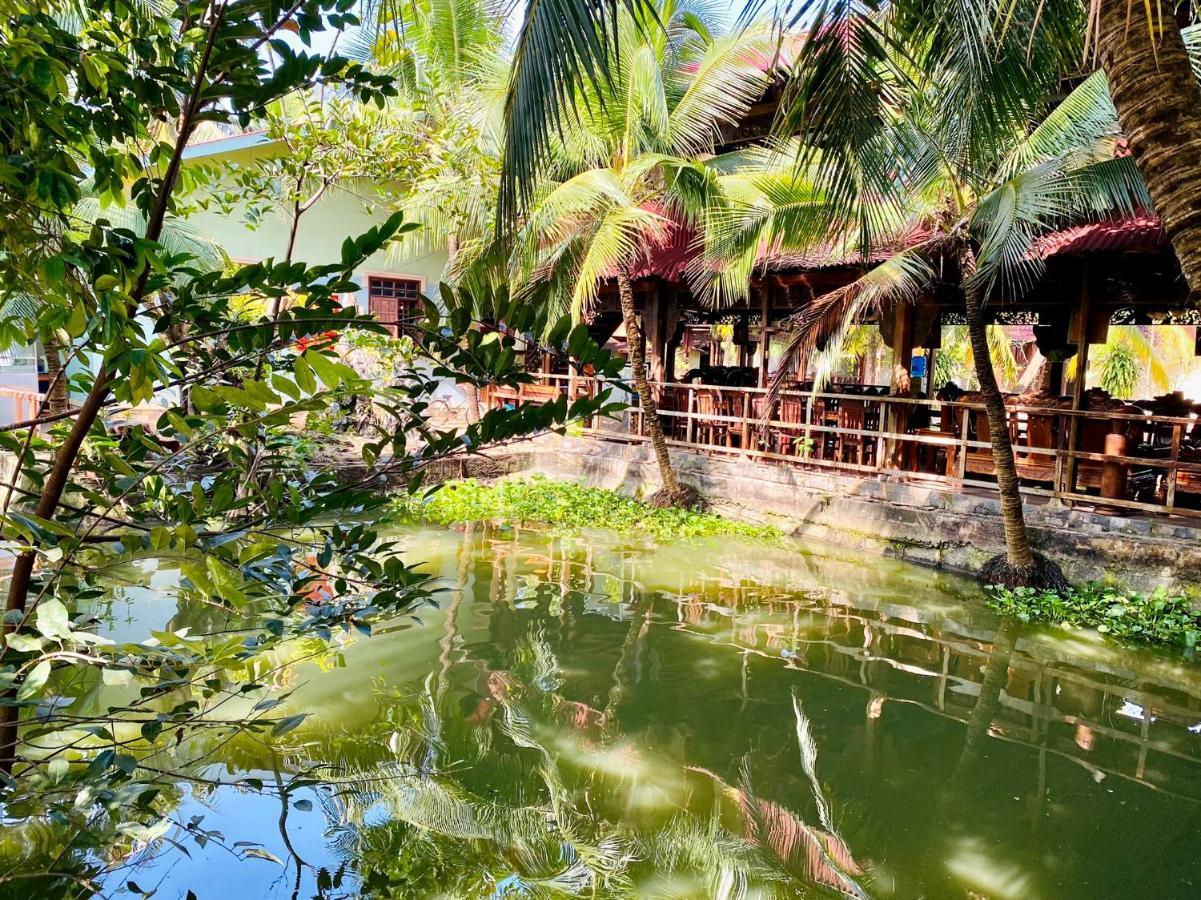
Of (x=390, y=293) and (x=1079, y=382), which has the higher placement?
(x=390, y=293)

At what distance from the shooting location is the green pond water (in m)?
3.38

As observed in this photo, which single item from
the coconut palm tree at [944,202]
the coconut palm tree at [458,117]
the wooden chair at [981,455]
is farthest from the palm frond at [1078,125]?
the coconut palm tree at [458,117]

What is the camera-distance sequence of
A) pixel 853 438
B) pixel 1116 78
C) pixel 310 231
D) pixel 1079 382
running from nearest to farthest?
pixel 1116 78
pixel 1079 382
pixel 853 438
pixel 310 231

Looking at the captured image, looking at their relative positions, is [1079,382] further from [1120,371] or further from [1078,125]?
[1120,371]

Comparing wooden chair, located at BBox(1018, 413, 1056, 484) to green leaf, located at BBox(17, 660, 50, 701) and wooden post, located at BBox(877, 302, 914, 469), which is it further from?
green leaf, located at BBox(17, 660, 50, 701)

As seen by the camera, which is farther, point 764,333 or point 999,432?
point 764,333

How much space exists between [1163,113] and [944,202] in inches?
179

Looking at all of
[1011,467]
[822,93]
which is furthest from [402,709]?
[1011,467]

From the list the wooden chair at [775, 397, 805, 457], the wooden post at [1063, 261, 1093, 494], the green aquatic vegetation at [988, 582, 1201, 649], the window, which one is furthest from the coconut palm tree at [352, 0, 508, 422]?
the wooden post at [1063, 261, 1093, 494]

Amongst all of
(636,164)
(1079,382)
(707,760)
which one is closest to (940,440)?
(1079,382)

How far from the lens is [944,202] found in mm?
7195

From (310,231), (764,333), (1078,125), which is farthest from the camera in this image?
(310,231)

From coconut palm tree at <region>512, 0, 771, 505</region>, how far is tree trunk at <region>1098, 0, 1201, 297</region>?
17.3 feet

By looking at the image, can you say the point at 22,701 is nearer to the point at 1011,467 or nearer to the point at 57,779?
the point at 57,779
